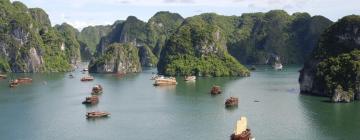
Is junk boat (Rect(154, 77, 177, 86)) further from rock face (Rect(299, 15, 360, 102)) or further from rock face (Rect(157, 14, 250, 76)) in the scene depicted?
rock face (Rect(299, 15, 360, 102))

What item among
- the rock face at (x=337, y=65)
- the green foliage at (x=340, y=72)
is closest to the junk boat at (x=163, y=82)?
the rock face at (x=337, y=65)

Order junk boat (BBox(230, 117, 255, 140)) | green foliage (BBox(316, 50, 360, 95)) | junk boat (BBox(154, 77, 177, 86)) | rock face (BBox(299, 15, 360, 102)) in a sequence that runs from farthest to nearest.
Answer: junk boat (BBox(154, 77, 177, 86))
green foliage (BBox(316, 50, 360, 95))
rock face (BBox(299, 15, 360, 102))
junk boat (BBox(230, 117, 255, 140))

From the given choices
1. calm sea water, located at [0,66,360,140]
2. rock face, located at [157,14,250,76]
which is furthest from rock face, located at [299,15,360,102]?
rock face, located at [157,14,250,76]

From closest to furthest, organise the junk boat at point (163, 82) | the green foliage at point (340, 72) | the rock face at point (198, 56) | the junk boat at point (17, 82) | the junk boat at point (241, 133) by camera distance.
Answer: the junk boat at point (241, 133)
the green foliage at point (340, 72)
the junk boat at point (163, 82)
the junk boat at point (17, 82)
the rock face at point (198, 56)

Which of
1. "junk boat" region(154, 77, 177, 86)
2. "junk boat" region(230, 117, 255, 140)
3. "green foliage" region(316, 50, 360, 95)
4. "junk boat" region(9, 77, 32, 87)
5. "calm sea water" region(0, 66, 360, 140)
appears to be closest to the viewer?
"junk boat" region(230, 117, 255, 140)

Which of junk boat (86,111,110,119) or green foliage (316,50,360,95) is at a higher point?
green foliage (316,50,360,95)

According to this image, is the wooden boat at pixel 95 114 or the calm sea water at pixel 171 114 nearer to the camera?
the calm sea water at pixel 171 114

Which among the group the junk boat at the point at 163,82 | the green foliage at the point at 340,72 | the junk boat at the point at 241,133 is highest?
the green foliage at the point at 340,72

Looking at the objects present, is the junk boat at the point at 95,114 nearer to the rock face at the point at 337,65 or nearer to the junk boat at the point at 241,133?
the junk boat at the point at 241,133
